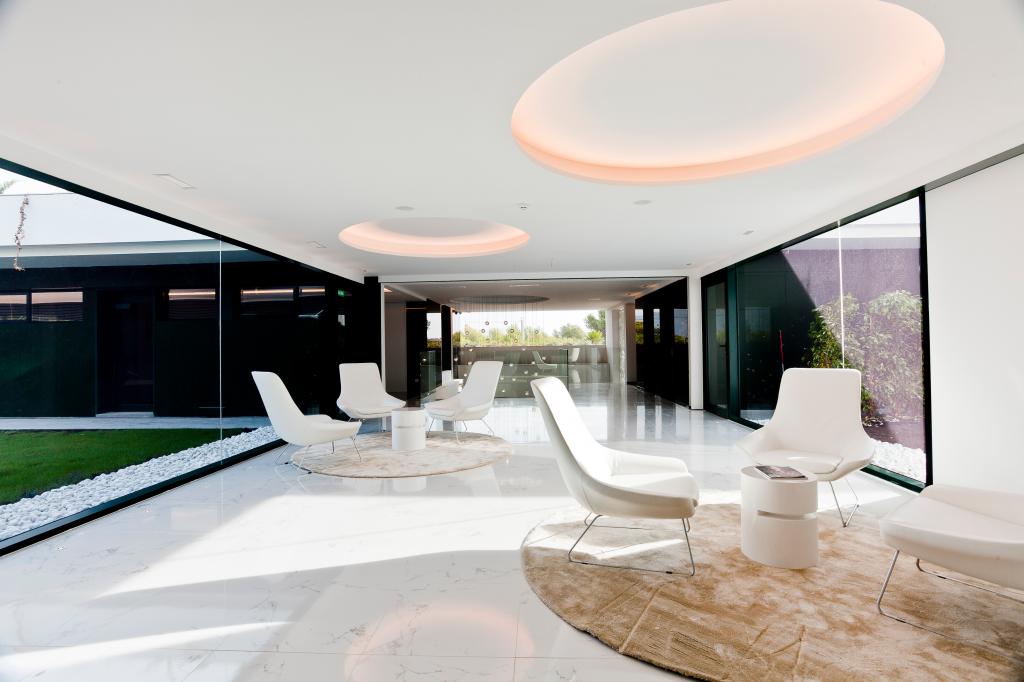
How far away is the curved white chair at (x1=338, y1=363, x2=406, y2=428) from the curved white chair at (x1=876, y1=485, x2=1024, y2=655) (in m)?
5.65

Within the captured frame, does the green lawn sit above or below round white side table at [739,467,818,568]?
below

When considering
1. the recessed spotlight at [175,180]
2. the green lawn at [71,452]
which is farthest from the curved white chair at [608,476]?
the green lawn at [71,452]

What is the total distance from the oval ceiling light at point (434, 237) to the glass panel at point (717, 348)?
159 inches

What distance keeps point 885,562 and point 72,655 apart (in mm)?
4019

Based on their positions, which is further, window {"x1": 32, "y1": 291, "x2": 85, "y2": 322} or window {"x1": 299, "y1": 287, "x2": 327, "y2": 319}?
window {"x1": 299, "y1": 287, "x2": 327, "y2": 319}

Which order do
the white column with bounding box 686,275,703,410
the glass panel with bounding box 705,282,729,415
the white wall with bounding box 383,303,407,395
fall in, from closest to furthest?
the glass panel with bounding box 705,282,729,415
the white column with bounding box 686,275,703,410
the white wall with bounding box 383,303,407,395

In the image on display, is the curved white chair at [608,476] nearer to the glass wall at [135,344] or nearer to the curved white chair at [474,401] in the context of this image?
the curved white chair at [474,401]

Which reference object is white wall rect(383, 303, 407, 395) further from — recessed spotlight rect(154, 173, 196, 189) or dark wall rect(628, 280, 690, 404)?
recessed spotlight rect(154, 173, 196, 189)

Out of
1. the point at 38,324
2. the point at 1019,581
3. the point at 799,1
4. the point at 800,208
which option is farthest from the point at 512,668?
the point at 38,324

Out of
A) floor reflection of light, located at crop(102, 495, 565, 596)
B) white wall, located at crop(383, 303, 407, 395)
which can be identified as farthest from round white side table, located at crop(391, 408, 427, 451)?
white wall, located at crop(383, 303, 407, 395)

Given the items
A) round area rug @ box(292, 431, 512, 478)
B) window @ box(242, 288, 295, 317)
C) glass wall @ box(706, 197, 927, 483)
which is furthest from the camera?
window @ box(242, 288, 295, 317)

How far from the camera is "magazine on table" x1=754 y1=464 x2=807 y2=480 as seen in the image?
273 cm

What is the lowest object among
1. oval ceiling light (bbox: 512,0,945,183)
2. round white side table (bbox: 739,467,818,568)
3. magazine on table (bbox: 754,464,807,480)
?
round white side table (bbox: 739,467,818,568)

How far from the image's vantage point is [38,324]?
7.41 m
